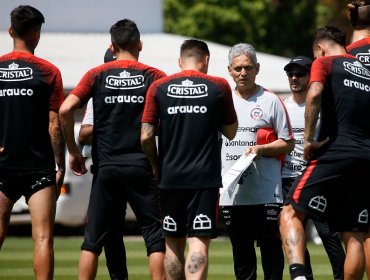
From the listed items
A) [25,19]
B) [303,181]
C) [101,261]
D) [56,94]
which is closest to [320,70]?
[303,181]

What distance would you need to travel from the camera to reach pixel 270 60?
2812 cm

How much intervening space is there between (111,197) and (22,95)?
1.20 meters

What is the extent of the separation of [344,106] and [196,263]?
6.12 ft

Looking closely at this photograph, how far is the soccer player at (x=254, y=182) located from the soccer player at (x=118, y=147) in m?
1.16

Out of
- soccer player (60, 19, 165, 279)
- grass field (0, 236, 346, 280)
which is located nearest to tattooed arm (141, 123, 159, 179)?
soccer player (60, 19, 165, 279)

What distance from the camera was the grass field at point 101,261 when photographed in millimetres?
14820

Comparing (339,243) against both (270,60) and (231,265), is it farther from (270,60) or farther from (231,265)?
(270,60)

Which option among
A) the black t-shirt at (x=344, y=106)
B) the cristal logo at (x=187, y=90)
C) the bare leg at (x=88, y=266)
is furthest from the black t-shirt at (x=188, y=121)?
the bare leg at (x=88, y=266)

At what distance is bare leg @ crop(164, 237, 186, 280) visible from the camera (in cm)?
1020

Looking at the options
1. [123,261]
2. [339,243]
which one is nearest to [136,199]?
[123,261]

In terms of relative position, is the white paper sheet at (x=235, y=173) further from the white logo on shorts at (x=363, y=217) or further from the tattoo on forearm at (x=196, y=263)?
the white logo on shorts at (x=363, y=217)

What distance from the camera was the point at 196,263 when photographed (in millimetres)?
10008

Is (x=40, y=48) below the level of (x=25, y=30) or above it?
below

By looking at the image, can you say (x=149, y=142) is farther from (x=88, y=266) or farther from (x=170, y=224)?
(x=88, y=266)
